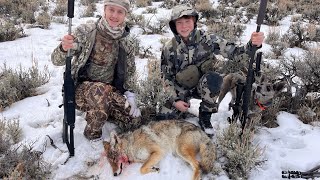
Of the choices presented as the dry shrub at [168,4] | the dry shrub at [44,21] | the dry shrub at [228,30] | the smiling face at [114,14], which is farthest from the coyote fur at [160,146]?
the dry shrub at [168,4]

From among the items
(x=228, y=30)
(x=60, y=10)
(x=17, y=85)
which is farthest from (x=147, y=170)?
(x=60, y=10)

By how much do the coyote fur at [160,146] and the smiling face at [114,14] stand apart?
4.51 ft

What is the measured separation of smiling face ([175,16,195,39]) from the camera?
15.4 feet

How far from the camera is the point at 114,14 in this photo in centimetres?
432

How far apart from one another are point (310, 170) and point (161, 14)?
7791 millimetres

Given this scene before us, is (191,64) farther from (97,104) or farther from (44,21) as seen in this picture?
(44,21)

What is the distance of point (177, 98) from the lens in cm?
491

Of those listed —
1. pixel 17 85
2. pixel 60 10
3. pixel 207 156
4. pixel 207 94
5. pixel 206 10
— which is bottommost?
pixel 207 156

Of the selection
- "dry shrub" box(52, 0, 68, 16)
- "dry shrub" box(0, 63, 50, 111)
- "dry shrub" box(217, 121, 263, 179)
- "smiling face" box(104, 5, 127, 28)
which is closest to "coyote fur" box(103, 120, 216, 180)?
"dry shrub" box(217, 121, 263, 179)

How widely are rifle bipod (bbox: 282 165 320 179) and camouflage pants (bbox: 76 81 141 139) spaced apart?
80.5 inches

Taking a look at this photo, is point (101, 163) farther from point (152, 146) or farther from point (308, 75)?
point (308, 75)

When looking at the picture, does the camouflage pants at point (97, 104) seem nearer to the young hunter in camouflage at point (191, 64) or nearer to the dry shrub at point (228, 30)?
the young hunter in camouflage at point (191, 64)

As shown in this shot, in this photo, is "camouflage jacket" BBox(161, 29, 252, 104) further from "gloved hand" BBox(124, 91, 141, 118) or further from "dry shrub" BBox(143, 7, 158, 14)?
"dry shrub" BBox(143, 7, 158, 14)

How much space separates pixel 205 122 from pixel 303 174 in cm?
141
